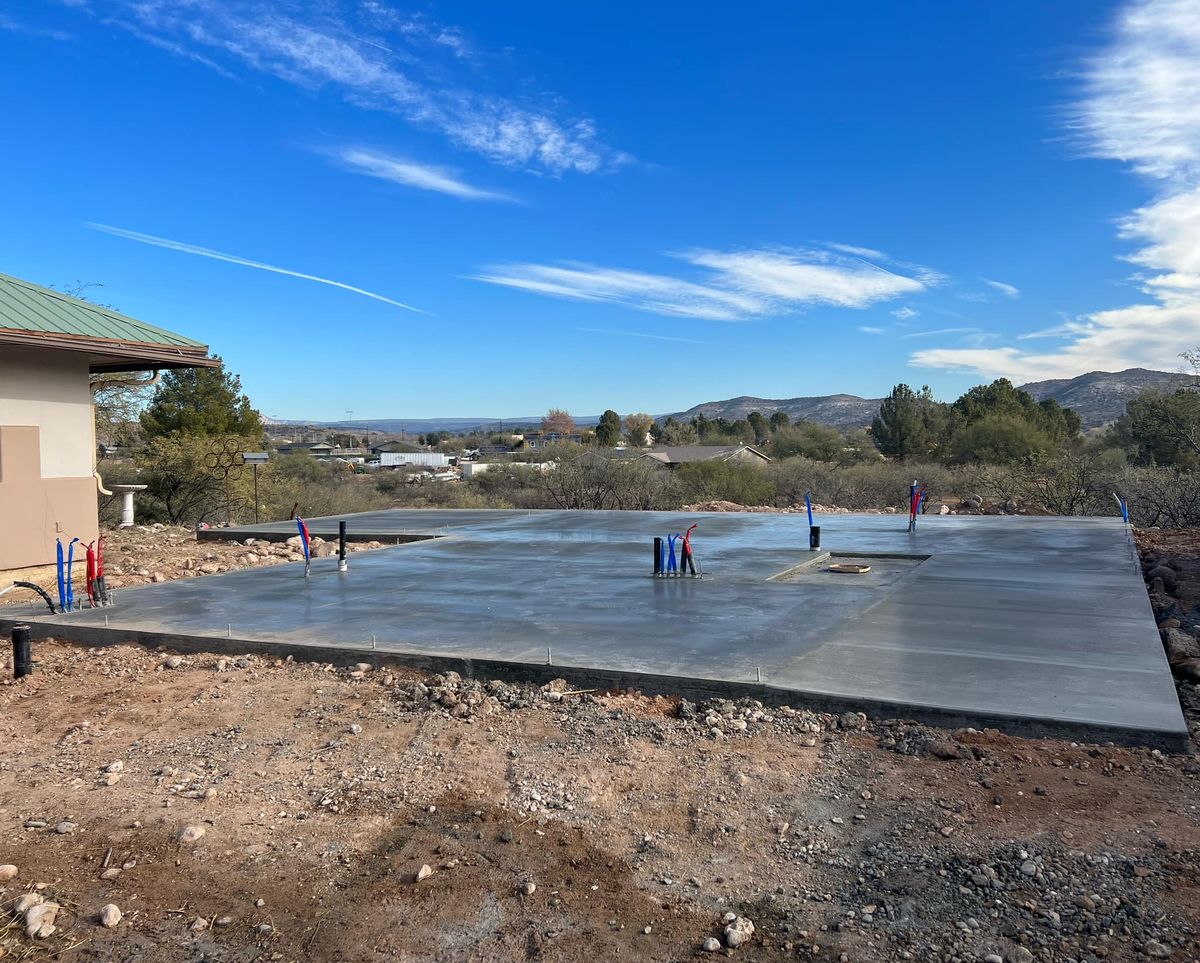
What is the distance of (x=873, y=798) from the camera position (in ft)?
16.5

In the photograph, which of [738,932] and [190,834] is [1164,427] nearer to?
[738,932]

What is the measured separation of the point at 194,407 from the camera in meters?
34.8

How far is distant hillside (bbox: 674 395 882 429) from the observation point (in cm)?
13875

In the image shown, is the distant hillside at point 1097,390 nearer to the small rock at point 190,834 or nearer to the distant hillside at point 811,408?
the distant hillside at point 811,408

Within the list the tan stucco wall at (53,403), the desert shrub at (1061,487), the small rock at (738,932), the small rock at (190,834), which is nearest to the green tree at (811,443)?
the desert shrub at (1061,487)

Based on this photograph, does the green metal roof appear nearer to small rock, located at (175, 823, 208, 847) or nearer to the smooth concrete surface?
the smooth concrete surface

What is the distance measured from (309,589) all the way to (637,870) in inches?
342

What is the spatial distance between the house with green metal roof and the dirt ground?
25.5ft

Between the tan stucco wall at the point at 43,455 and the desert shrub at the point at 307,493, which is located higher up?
the tan stucco wall at the point at 43,455

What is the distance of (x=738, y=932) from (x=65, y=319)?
46.4ft

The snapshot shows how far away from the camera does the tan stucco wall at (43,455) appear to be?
43.5 feet

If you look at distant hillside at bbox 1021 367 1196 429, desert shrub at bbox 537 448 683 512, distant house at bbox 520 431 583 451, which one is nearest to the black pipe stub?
desert shrub at bbox 537 448 683 512

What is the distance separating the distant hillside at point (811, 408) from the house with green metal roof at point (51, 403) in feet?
398

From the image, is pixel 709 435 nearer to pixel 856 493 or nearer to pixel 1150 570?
pixel 856 493
